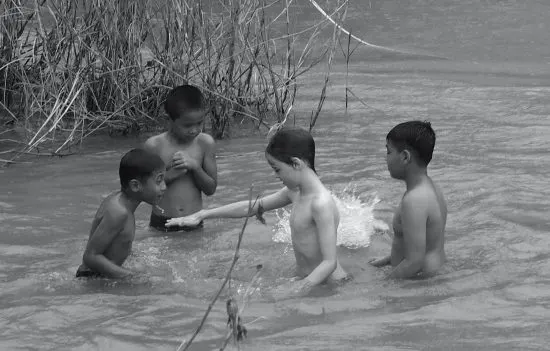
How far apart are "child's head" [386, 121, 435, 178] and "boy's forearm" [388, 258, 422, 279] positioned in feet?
1.63

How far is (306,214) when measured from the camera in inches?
249

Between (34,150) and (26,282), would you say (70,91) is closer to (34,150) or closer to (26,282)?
(34,150)

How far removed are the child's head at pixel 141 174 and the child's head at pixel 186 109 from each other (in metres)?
0.92

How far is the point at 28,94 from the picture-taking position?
380 inches

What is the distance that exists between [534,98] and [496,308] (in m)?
5.00

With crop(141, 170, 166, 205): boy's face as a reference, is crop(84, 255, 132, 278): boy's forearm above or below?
below

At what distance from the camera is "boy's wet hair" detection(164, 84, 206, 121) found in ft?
23.6

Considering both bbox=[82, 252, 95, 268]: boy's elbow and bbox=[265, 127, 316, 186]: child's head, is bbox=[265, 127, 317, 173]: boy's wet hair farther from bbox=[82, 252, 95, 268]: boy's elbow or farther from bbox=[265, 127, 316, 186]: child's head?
bbox=[82, 252, 95, 268]: boy's elbow

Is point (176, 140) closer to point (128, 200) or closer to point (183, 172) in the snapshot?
point (183, 172)

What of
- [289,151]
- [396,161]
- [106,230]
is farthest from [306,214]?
[106,230]

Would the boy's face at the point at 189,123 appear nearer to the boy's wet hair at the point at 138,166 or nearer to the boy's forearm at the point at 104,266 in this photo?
the boy's wet hair at the point at 138,166

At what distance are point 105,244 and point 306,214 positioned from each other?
113 cm

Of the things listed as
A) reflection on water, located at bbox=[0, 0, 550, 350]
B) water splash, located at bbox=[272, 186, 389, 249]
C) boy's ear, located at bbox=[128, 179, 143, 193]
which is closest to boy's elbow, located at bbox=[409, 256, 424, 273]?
reflection on water, located at bbox=[0, 0, 550, 350]

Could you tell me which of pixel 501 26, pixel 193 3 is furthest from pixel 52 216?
pixel 501 26
